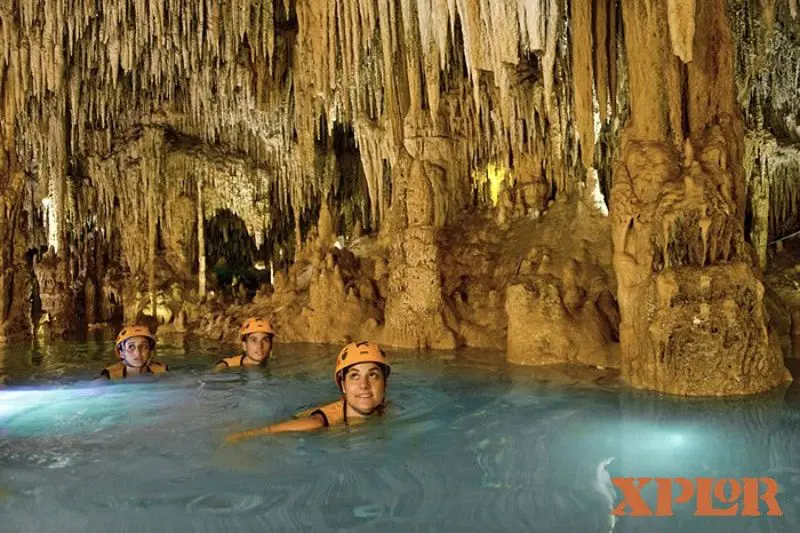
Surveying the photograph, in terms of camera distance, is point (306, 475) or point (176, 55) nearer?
point (306, 475)

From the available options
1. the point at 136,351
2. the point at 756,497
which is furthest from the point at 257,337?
the point at 756,497

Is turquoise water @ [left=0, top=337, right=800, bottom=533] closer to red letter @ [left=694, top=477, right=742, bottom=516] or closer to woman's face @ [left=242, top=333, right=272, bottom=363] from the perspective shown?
red letter @ [left=694, top=477, right=742, bottom=516]

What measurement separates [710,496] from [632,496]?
1.14ft

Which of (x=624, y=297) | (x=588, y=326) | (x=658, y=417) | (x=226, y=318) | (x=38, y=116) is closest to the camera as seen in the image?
(x=658, y=417)

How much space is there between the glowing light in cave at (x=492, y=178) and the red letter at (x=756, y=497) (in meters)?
10.4

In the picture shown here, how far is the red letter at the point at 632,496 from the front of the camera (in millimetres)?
3010

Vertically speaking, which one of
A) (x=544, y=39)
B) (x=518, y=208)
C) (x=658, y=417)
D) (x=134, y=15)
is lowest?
(x=658, y=417)

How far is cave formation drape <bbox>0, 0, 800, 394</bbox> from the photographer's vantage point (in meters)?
6.35

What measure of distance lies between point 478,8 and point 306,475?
668cm

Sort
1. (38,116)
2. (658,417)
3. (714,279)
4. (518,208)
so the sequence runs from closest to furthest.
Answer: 1. (658,417)
2. (714,279)
3. (518,208)
4. (38,116)

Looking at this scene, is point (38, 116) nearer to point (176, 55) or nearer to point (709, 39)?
point (176, 55)

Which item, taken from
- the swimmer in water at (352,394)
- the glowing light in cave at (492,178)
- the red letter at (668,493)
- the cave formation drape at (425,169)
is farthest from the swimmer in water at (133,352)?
the glowing light in cave at (492,178)

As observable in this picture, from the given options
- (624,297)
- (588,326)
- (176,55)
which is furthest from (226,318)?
(624,297)

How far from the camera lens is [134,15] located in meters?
12.9
